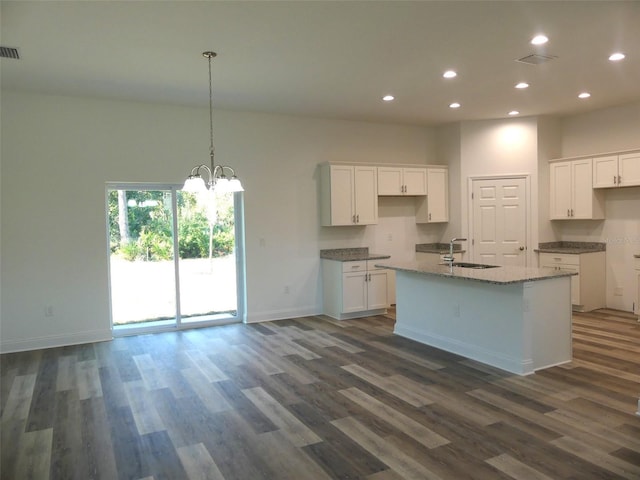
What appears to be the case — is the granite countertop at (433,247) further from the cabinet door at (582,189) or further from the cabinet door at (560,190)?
the cabinet door at (582,189)

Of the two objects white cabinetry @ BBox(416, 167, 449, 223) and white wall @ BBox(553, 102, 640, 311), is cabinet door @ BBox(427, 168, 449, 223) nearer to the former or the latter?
white cabinetry @ BBox(416, 167, 449, 223)

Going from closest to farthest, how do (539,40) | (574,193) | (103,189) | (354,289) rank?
(539,40) < (103,189) < (354,289) < (574,193)

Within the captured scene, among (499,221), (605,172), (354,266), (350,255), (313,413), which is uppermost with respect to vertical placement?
(605,172)

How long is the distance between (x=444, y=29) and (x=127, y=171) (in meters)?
4.17

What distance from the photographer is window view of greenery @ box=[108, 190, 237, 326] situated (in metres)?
6.30

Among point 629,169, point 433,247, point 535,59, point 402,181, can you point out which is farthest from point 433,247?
point 535,59

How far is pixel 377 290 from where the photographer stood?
7.18 m

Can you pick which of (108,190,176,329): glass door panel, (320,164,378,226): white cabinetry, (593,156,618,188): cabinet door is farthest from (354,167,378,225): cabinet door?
(593,156,618,188): cabinet door

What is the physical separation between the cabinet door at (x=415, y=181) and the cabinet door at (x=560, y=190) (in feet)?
6.32

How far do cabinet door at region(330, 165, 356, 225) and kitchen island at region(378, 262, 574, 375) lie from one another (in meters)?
1.98

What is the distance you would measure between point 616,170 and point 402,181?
2974 millimetres

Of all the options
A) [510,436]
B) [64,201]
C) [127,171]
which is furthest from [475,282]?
[64,201]

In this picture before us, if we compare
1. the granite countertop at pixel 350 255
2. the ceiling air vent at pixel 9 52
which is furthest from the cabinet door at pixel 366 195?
the ceiling air vent at pixel 9 52

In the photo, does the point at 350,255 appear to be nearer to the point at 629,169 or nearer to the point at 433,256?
the point at 433,256
